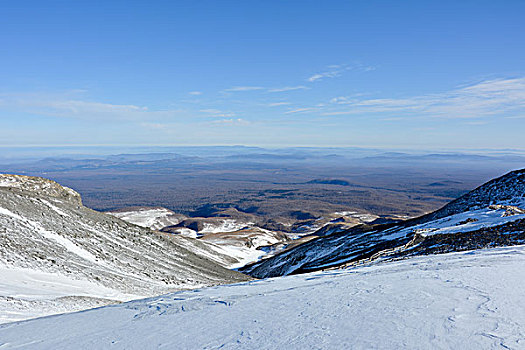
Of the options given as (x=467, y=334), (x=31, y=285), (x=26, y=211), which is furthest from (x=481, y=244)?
(x=26, y=211)

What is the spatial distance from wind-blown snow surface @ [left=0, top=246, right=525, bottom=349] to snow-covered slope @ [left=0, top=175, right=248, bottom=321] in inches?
312

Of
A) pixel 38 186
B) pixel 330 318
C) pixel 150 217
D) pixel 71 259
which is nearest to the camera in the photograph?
pixel 330 318

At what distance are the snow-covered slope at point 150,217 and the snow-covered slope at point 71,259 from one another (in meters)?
101

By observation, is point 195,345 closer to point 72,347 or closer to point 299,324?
point 299,324

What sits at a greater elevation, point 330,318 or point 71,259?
point 330,318

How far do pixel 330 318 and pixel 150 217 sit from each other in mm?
147180

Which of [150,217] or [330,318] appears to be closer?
[330,318]

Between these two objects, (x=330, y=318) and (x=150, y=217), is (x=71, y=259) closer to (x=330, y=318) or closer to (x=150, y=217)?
(x=330, y=318)

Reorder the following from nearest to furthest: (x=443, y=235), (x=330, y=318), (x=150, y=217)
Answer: (x=330, y=318) < (x=443, y=235) < (x=150, y=217)

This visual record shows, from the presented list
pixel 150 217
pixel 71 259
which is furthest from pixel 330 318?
pixel 150 217

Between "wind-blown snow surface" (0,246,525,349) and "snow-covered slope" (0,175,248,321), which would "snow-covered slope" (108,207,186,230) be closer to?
"snow-covered slope" (0,175,248,321)

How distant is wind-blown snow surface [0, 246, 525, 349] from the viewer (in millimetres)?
5426

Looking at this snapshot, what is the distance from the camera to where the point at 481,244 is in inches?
669

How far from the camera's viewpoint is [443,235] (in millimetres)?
23297
